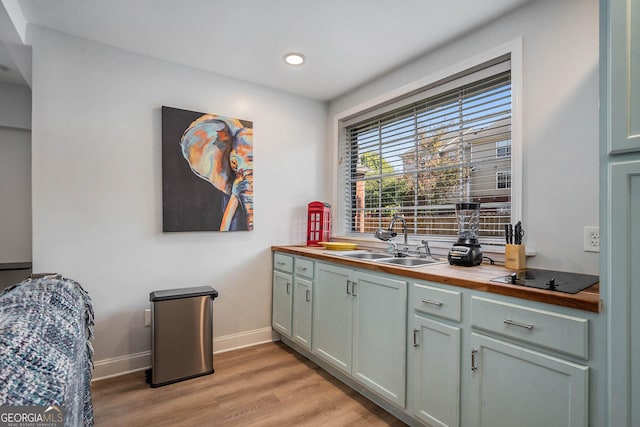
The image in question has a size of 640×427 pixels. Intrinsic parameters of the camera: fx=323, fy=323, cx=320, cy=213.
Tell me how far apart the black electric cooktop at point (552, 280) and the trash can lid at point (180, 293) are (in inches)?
79.2

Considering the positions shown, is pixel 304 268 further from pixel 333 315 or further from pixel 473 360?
pixel 473 360

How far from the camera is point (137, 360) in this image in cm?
251

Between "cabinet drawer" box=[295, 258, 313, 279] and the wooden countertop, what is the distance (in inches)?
11.3

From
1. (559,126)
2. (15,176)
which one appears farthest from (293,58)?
(15,176)

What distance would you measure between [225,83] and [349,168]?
1456 mm

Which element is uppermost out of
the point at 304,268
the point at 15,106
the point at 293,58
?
the point at 293,58

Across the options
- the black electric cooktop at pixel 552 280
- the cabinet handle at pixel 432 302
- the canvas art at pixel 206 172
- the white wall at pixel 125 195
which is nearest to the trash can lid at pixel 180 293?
the white wall at pixel 125 195

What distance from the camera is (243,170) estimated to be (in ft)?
9.77

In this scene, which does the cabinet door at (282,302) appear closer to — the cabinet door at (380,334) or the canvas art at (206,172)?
the canvas art at (206,172)

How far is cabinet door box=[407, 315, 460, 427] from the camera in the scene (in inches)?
60.3

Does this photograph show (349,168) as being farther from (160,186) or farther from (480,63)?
(160,186)

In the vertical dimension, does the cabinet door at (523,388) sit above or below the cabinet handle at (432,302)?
below

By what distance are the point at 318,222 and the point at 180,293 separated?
143cm

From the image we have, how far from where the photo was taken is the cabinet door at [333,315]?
222cm
